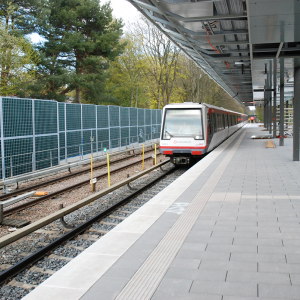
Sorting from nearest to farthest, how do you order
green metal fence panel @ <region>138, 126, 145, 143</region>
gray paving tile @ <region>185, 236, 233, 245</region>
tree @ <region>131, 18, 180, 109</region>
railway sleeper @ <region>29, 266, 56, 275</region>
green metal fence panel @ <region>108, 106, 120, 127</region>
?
gray paving tile @ <region>185, 236, 233, 245</region>
railway sleeper @ <region>29, 266, 56, 275</region>
green metal fence panel @ <region>108, 106, 120, 127</region>
green metal fence panel @ <region>138, 126, 145, 143</region>
tree @ <region>131, 18, 180, 109</region>

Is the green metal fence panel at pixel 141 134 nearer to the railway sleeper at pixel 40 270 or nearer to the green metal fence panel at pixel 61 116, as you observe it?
the green metal fence panel at pixel 61 116

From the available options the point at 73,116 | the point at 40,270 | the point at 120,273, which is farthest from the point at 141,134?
the point at 120,273

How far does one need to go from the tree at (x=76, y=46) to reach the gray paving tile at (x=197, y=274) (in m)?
26.8

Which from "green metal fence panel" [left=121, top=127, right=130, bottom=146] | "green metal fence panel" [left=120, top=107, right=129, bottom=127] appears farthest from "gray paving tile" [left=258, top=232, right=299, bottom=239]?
"green metal fence panel" [left=120, top=107, right=129, bottom=127]

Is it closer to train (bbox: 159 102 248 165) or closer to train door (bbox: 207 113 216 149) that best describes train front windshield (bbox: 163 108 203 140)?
train (bbox: 159 102 248 165)

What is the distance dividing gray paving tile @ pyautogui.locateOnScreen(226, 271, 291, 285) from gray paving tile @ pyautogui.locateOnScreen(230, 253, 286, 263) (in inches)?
14.5

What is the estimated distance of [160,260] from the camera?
4172 millimetres

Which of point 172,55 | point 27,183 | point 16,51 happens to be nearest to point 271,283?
point 27,183

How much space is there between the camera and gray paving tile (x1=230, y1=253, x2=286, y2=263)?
414 cm

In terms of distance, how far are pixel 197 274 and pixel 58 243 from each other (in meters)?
3.21

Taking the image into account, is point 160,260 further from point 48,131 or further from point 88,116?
point 88,116

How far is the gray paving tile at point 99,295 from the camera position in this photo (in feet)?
10.9

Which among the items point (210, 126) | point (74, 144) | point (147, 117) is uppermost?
point (147, 117)

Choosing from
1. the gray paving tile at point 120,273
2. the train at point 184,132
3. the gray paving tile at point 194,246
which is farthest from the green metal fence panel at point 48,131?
the gray paving tile at point 120,273
